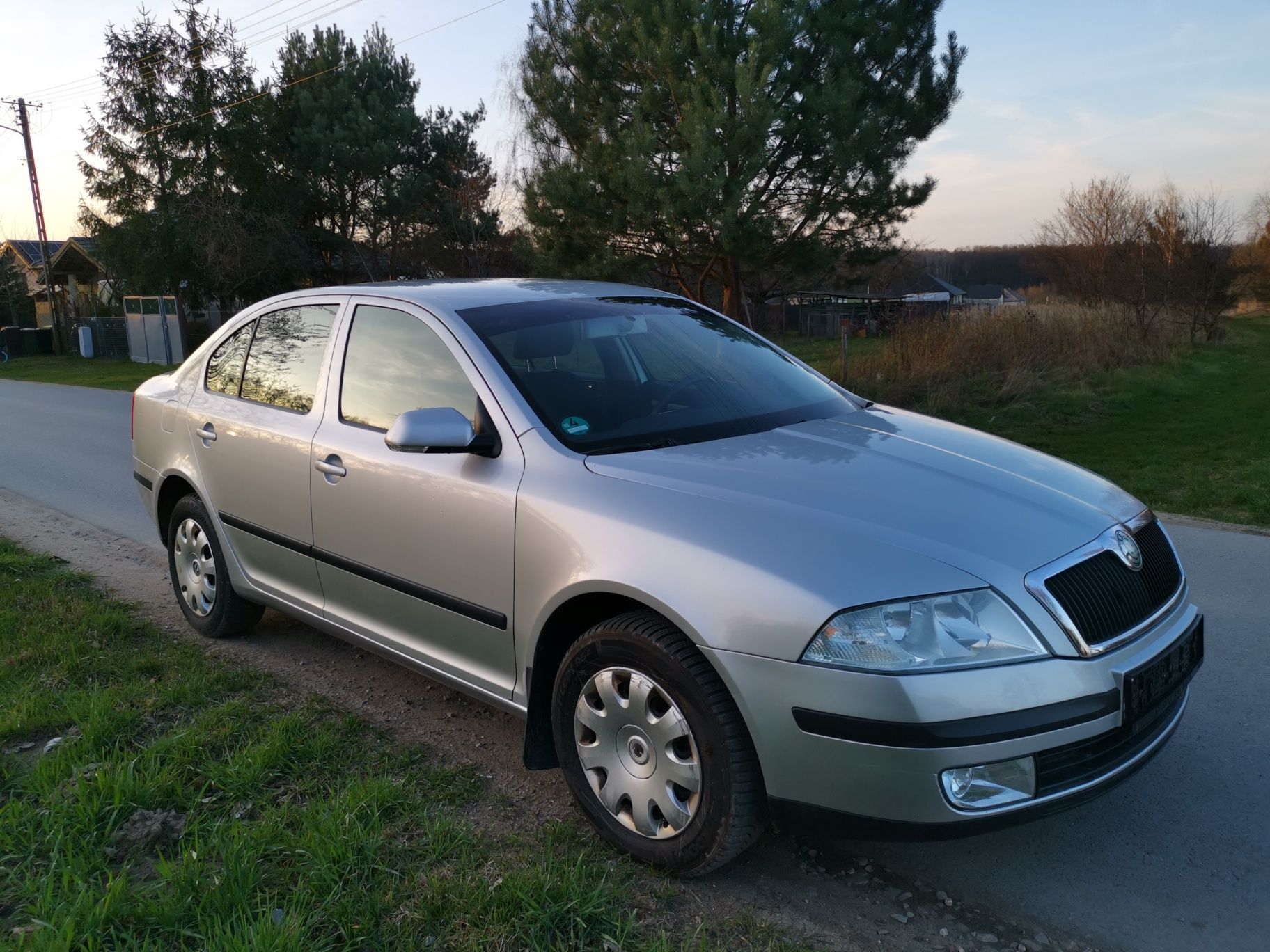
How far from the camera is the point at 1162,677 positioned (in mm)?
2658

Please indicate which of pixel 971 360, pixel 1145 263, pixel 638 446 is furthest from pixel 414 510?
pixel 1145 263

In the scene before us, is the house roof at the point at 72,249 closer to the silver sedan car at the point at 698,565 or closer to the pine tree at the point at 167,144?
the pine tree at the point at 167,144

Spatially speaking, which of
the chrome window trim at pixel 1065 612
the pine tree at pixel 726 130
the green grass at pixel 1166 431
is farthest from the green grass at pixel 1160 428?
the chrome window trim at pixel 1065 612

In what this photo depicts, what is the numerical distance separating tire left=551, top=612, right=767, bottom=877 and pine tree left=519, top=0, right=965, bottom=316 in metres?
11.0

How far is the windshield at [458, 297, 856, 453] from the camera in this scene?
327 cm

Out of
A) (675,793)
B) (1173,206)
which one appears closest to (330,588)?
(675,793)

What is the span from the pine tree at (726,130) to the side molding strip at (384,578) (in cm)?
992

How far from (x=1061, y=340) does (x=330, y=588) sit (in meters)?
15.6

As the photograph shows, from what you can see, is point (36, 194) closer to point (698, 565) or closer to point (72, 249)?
point (72, 249)

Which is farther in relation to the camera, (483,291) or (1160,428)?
(1160,428)

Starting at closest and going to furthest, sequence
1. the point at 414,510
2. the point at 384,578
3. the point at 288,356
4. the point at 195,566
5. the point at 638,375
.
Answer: the point at 414,510 → the point at 384,578 → the point at 638,375 → the point at 288,356 → the point at 195,566

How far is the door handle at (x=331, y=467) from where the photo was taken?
3.64m

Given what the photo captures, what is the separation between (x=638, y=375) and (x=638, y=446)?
0.56 m

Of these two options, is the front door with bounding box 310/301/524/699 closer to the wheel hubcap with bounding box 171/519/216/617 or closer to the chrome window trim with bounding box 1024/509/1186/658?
the wheel hubcap with bounding box 171/519/216/617
